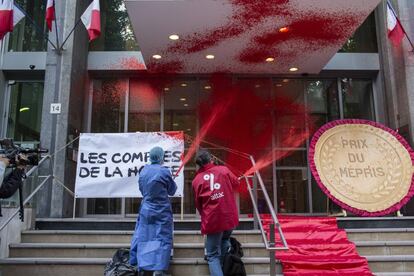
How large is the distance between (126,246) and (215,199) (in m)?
1.91

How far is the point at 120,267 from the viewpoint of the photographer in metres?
5.20

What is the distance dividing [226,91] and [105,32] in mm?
3674

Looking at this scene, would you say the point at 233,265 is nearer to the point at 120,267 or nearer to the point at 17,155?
the point at 120,267

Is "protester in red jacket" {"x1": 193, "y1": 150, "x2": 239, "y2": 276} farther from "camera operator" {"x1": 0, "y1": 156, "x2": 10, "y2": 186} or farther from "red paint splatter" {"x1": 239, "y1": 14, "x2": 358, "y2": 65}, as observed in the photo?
"red paint splatter" {"x1": 239, "y1": 14, "x2": 358, "y2": 65}

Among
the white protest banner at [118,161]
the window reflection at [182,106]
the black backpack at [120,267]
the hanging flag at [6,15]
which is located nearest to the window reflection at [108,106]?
the window reflection at [182,106]

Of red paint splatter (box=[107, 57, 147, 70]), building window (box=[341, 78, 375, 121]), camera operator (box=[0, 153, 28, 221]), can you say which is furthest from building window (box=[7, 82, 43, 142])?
building window (box=[341, 78, 375, 121])

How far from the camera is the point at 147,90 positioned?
11164 millimetres

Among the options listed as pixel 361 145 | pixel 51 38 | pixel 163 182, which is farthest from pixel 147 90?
pixel 163 182

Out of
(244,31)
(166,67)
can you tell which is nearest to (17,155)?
(244,31)

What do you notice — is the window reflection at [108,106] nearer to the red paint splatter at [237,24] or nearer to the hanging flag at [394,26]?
the red paint splatter at [237,24]

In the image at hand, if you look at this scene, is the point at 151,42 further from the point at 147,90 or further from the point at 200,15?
the point at 147,90

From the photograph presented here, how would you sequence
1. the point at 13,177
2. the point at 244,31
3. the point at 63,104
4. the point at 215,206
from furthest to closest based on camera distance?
1. the point at 63,104
2. the point at 244,31
3. the point at 215,206
4. the point at 13,177

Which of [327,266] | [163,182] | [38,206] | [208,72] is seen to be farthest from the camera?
[208,72]

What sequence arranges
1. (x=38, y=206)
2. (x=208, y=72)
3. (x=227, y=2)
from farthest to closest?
(x=208, y=72)
(x=38, y=206)
(x=227, y=2)
